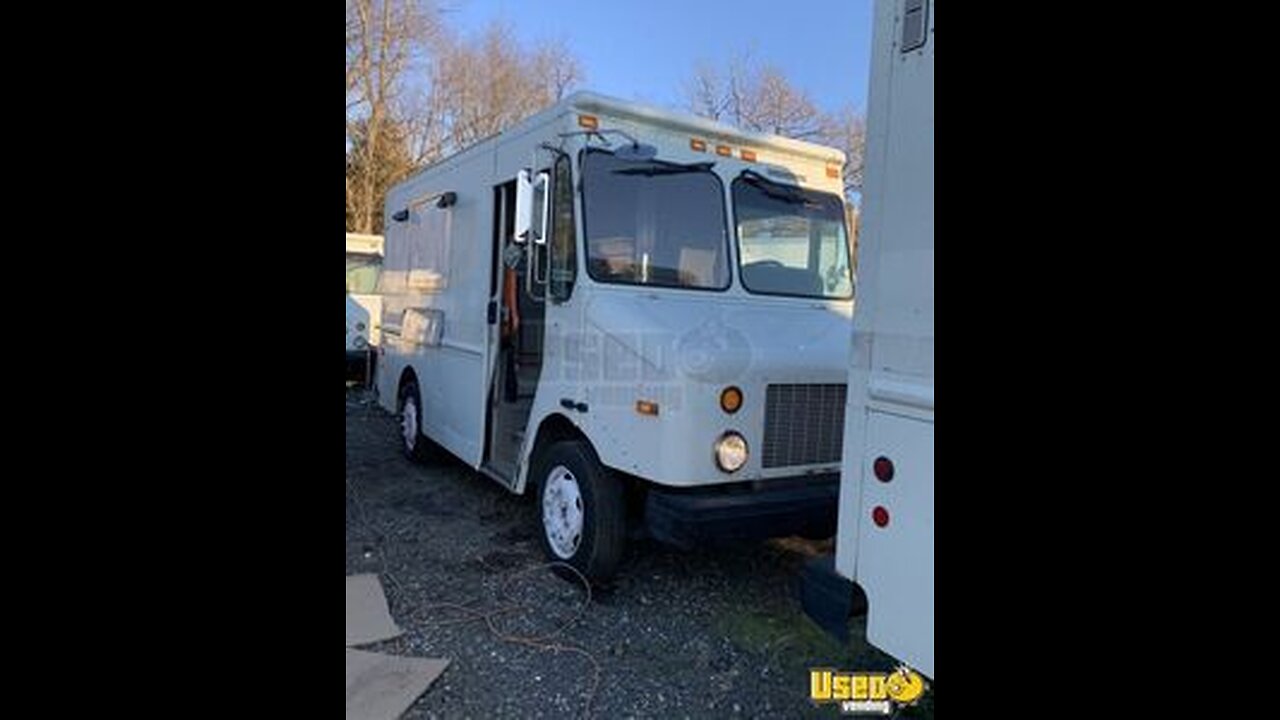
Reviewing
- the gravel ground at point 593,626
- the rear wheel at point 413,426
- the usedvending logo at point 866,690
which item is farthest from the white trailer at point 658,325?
the rear wheel at point 413,426

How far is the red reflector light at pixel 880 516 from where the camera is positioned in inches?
94.5

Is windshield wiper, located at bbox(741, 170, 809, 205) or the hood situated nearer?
the hood

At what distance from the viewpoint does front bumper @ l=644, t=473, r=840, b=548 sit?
3.60 m

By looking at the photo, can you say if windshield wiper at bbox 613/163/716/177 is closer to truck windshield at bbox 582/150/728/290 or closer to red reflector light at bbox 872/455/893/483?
truck windshield at bbox 582/150/728/290

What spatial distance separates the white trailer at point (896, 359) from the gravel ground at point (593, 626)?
40.1 inches

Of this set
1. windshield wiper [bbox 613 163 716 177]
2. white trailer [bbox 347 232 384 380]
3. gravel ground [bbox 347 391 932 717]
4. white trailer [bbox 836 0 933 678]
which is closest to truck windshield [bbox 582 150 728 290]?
windshield wiper [bbox 613 163 716 177]

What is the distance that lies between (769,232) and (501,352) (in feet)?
6.52

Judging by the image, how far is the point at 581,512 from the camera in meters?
4.18

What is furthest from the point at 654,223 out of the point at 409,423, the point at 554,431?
the point at 409,423
